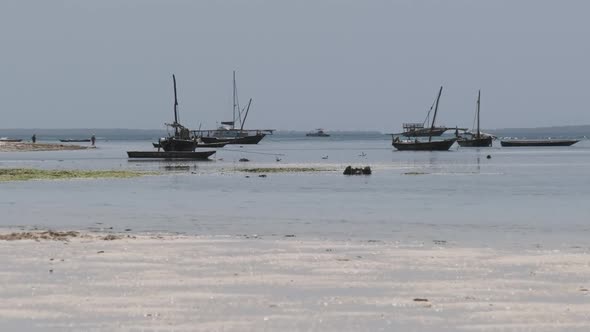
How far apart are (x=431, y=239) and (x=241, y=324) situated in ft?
38.4

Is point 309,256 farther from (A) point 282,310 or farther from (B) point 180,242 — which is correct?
(A) point 282,310

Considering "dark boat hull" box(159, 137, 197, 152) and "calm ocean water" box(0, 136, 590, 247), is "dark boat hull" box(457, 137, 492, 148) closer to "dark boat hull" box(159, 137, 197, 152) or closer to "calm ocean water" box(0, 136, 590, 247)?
"dark boat hull" box(159, 137, 197, 152)

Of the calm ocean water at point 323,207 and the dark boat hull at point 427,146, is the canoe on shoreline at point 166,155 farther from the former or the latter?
the dark boat hull at point 427,146

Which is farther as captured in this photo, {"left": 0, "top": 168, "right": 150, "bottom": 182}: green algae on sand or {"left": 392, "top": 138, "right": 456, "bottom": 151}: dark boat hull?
{"left": 392, "top": 138, "right": 456, "bottom": 151}: dark boat hull

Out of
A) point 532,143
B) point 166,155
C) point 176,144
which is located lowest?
point 532,143

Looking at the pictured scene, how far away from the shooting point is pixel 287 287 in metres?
15.5

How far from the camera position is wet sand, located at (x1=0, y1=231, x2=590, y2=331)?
1285cm

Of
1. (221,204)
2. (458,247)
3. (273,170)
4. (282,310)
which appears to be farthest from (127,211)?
(273,170)

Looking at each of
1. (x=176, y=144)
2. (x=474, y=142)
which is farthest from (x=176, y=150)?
(x=474, y=142)

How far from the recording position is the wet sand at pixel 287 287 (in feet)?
42.2

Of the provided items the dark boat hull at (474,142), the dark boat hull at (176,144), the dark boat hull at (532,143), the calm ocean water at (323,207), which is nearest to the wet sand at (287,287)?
the calm ocean water at (323,207)

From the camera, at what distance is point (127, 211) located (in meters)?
33.4

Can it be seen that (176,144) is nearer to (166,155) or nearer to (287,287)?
(166,155)

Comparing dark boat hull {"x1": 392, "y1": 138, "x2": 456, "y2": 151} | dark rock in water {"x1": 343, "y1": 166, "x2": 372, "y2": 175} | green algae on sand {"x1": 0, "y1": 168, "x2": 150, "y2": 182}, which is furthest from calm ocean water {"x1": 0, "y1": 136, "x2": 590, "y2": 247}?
dark boat hull {"x1": 392, "y1": 138, "x2": 456, "y2": 151}
